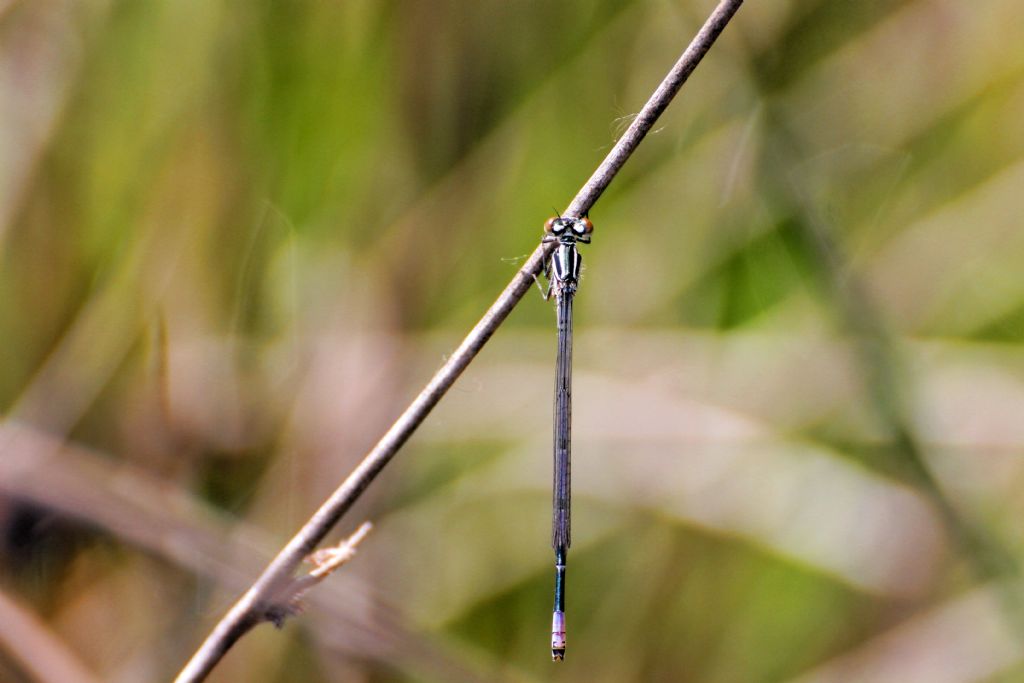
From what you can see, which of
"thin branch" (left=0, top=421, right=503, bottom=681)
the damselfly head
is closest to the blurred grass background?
"thin branch" (left=0, top=421, right=503, bottom=681)

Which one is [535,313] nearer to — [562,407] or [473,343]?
[562,407]

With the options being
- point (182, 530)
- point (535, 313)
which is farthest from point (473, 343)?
point (182, 530)

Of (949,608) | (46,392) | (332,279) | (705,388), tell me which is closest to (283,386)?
(332,279)

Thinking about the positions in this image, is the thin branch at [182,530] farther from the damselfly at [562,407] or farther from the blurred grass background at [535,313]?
the damselfly at [562,407]

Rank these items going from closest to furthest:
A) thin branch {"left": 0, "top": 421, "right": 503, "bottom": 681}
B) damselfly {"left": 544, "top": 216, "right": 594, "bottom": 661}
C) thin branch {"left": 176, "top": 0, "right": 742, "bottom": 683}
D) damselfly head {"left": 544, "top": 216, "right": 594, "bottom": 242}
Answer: thin branch {"left": 176, "top": 0, "right": 742, "bottom": 683} < damselfly head {"left": 544, "top": 216, "right": 594, "bottom": 242} < damselfly {"left": 544, "top": 216, "right": 594, "bottom": 661} < thin branch {"left": 0, "top": 421, "right": 503, "bottom": 681}

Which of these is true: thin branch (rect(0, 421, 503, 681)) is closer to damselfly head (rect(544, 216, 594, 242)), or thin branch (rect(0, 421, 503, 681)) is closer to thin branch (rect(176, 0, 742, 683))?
thin branch (rect(176, 0, 742, 683))

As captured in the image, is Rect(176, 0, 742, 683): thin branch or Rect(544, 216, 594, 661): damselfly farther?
Rect(544, 216, 594, 661): damselfly
